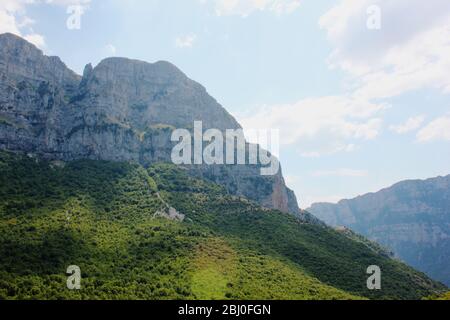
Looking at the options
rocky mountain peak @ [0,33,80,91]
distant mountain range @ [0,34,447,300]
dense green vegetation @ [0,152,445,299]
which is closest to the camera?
dense green vegetation @ [0,152,445,299]

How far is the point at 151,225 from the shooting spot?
125m

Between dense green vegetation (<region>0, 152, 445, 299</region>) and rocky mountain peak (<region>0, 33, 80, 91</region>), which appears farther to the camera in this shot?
rocky mountain peak (<region>0, 33, 80, 91</region>)

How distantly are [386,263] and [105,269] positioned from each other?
93613mm

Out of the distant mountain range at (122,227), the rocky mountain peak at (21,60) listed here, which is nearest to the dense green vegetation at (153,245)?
the distant mountain range at (122,227)

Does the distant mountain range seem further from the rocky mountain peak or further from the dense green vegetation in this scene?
the rocky mountain peak

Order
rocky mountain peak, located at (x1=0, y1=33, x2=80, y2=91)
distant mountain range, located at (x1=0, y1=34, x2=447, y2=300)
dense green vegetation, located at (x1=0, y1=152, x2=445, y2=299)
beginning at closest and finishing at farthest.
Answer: dense green vegetation, located at (x1=0, y1=152, x2=445, y2=299), distant mountain range, located at (x1=0, y1=34, x2=447, y2=300), rocky mountain peak, located at (x1=0, y1=33, x2=80, y2=91)

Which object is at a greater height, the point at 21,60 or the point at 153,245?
the point at 21,60

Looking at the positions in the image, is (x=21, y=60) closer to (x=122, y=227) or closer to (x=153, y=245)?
(x=122, y=227)

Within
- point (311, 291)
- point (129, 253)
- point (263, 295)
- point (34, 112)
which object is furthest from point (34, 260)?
point (34, 112)

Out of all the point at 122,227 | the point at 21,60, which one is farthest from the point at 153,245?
the point at 21,60

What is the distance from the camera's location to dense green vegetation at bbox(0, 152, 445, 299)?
291 feet

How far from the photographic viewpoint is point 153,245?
11038 cm

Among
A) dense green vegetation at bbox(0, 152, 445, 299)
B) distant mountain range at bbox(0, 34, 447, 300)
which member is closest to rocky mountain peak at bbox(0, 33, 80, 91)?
distant mountain range at bbox(0, 34, 447, 300)
